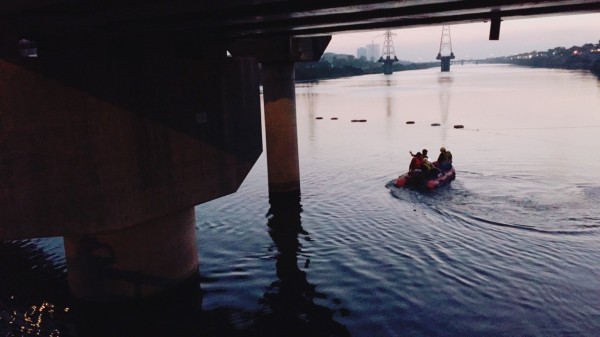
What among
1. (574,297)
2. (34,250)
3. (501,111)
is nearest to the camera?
(574,297)

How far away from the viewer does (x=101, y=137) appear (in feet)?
31.5

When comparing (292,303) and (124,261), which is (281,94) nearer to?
(292,303)

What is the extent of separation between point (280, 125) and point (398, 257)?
9.52 meters

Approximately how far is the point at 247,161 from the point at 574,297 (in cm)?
960

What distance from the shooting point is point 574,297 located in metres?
11.5

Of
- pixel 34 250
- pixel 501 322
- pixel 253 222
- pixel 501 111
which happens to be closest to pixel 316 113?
pixel 501 111

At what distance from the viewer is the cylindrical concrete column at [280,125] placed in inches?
822

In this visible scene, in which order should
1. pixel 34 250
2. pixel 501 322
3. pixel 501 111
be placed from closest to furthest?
pixel 501 322 → pixel 34 250 → pixel 501 111

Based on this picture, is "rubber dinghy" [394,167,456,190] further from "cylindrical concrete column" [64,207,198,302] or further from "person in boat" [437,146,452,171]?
"cylindrical concrete column" [64,207,198,302]

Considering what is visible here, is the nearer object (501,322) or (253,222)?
(501,322)

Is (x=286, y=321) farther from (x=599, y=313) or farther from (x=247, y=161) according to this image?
(x=599, y=313)

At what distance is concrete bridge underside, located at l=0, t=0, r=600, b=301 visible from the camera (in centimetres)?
912

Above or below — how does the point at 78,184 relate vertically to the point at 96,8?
below

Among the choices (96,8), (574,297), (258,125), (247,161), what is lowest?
(574,297)
